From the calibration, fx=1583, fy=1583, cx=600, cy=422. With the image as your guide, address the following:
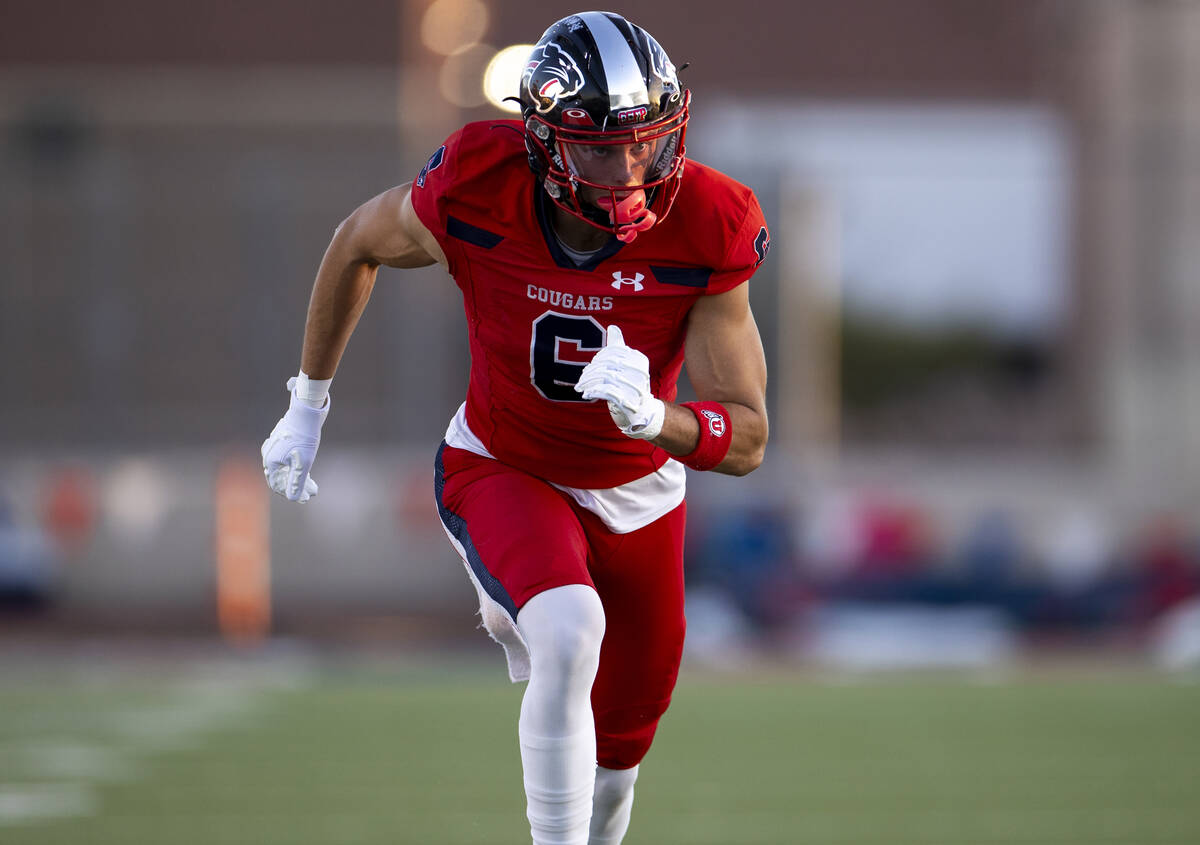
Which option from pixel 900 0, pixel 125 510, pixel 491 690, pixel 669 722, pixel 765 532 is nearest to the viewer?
pixel 669 722

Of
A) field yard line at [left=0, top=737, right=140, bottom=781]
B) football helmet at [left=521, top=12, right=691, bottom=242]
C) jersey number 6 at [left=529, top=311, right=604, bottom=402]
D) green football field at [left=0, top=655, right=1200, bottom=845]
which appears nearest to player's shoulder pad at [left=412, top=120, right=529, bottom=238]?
football helmet at [left=521, top=12, right=691, bottom=242]

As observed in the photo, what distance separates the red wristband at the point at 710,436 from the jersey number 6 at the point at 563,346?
9.6 inches

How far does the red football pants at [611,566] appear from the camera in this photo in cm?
316


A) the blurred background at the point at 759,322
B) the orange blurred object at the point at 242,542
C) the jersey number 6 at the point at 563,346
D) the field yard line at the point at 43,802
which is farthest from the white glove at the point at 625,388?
the orange blurred object at the point at 242,542

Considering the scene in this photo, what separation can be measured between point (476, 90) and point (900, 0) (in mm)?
6445

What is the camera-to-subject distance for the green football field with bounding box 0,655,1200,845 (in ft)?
15.2

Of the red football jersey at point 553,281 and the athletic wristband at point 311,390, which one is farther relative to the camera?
the athletic wristband at point 311,390

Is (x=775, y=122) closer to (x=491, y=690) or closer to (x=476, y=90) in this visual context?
(x=476, y=90)

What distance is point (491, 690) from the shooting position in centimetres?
805

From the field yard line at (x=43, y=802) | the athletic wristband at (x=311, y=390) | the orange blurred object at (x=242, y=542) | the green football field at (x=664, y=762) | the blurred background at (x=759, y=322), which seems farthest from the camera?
the orange blurred object at (x=242, y=542)

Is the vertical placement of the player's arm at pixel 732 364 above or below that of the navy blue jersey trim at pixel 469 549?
above

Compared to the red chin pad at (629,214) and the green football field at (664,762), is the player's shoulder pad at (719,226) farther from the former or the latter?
the green football field at (664,762)

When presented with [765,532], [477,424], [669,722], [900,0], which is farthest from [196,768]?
[900,0]

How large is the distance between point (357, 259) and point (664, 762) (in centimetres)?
299
